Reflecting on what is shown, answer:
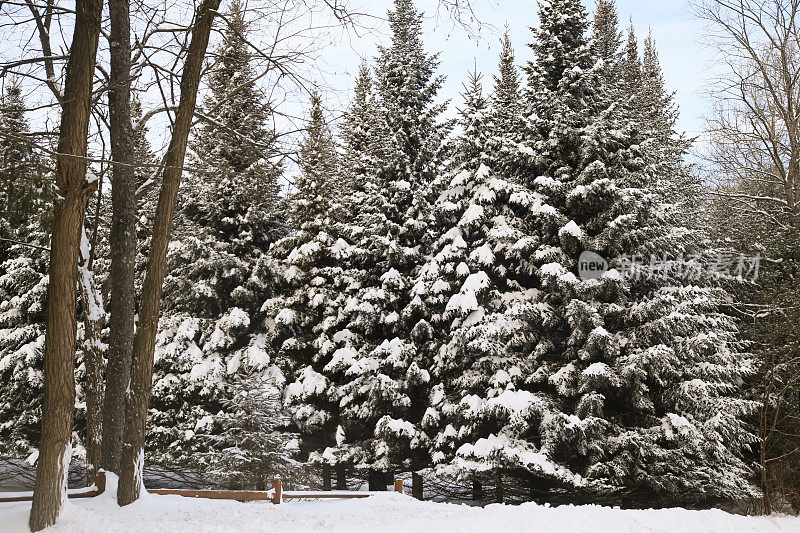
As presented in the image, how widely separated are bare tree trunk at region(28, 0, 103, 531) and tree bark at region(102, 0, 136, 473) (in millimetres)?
2142

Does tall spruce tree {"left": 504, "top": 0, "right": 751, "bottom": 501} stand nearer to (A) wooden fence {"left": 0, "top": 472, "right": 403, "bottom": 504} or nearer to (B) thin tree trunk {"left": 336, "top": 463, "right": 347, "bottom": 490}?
(A) wooden fence {"left": 0, "top": 472, "right": 403, "bottom": 504}

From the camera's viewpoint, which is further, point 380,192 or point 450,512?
point 380,192

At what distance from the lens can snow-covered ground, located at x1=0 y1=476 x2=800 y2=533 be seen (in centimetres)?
817

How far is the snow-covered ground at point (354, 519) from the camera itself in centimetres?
817

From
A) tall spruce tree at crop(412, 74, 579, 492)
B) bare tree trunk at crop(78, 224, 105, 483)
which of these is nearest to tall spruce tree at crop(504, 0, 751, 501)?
tall spruce tree at crop(412, 74, 579, 492)

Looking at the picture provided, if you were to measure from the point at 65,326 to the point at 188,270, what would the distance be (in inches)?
508

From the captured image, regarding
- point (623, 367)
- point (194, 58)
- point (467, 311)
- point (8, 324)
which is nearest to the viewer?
point (194, 58)

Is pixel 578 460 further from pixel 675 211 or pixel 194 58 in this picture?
pixel 194 58

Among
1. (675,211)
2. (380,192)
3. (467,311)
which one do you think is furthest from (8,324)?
(675,211)

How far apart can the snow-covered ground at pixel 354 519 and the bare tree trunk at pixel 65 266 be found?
687 mm

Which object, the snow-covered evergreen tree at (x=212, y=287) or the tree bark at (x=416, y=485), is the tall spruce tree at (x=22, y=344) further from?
the tree bark at (x=416, y=485)

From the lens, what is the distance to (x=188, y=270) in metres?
20.9

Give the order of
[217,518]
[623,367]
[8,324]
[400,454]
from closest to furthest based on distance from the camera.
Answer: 1. [217,518]
2. [623,367]
3. [400,454]
4. [8,324]

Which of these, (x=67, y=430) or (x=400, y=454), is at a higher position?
(x=67, y=430)
